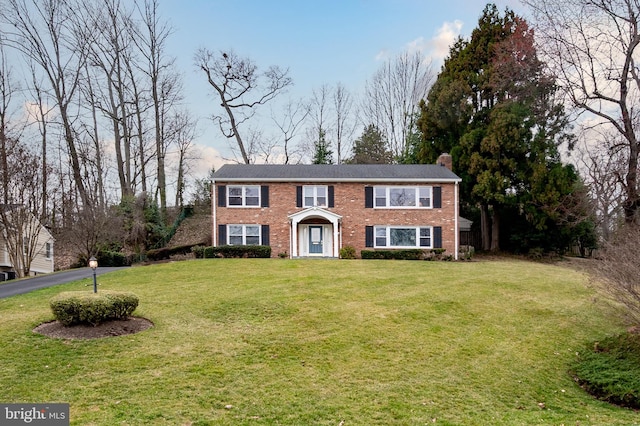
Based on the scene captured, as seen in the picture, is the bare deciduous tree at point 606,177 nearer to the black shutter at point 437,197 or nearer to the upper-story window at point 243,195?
the black shutter at point 437,197

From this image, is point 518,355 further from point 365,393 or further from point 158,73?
point 158,73

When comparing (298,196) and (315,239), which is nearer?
(298,196)

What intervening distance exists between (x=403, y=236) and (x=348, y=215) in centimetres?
320

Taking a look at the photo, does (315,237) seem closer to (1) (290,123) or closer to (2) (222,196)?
(2) (222,196)

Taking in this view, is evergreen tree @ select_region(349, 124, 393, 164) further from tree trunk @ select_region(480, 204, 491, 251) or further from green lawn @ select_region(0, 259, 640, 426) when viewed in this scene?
green lawn @ select_region(0, 259, 640, 426)

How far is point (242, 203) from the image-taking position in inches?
923

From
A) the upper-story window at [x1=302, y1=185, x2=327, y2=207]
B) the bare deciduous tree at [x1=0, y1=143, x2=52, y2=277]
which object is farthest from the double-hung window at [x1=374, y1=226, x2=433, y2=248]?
the bare deciduous tree at [x1=0, y1=143, x2=52, y2=277]

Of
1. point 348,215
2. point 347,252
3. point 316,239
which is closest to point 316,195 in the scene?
point 348,215

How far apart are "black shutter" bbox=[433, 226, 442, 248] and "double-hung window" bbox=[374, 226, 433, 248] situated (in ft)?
0.70

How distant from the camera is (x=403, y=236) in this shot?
77.0 ft

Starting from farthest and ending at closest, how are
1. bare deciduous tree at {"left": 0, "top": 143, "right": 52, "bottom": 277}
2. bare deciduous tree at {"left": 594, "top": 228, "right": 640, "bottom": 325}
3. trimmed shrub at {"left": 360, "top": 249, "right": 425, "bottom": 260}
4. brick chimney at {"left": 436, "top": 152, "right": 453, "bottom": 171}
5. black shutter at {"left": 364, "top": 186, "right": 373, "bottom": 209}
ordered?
brick chimney at {"left": 436, "top": 152, "right": 453, "bottom": 171}, black shutter at {"left": 364, "top": 186, "right": 373, "bottom": 209}, trimmed shrub at {"left": 360, "top": 249, "right": 425, "bottom": 260}, bare deciduous tree at {"left": 0, "top": 143, "right": 52, "bottom": 277}, bare deciduous tree at {"left": 594, "top": 228, "right": 640, "bottom": 325}

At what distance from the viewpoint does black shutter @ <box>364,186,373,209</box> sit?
77.2ft

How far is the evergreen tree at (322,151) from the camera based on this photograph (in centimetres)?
3738

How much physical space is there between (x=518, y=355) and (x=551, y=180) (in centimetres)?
1995
